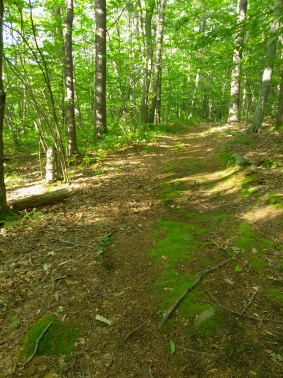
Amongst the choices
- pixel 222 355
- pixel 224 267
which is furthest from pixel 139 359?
pixel 224 267

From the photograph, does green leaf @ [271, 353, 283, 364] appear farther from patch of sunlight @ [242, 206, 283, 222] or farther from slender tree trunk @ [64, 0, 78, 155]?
slender tree trunk @ [64, 0, 78, 155]

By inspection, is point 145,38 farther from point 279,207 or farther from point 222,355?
point 222,355

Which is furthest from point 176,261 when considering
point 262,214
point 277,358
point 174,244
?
point 262,214

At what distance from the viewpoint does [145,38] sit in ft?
40.0

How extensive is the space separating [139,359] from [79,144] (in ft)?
36.2

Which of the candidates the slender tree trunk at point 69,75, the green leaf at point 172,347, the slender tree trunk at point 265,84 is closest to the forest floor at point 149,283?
the green leaf at point 172,347

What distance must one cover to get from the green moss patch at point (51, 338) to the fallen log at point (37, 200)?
3.57m

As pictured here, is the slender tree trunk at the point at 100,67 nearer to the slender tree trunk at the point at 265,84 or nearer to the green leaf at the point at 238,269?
the slender tree trunk at the point at 265,84

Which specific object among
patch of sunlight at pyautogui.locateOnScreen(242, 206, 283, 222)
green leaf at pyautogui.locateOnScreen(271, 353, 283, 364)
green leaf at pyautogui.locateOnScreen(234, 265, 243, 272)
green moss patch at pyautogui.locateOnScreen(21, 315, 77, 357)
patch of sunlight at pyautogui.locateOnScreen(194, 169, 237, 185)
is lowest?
green moss patch at pyautogui.locateOnScreen(21, 315, 77, 357)

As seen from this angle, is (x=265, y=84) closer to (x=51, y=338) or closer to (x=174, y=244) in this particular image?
(x=174, y=244)

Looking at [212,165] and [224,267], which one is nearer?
[224,267]

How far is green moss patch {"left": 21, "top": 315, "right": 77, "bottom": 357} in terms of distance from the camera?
2488mm

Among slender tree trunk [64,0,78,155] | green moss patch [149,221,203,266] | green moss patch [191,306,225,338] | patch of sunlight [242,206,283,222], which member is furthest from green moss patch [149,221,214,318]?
slender tree trunk [64,0,78,155]

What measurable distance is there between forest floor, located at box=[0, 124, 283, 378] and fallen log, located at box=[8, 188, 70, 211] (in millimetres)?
178
